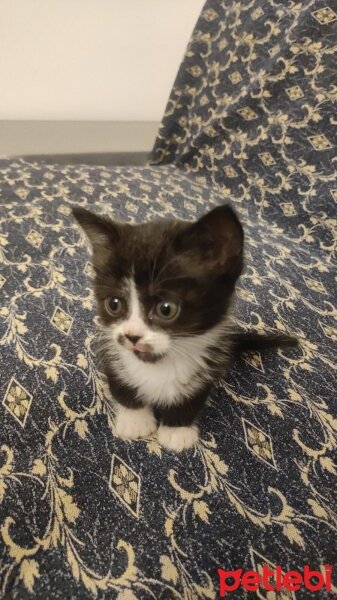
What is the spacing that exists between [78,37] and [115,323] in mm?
→ 2053

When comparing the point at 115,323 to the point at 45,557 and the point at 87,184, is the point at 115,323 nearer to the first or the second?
the point at 45,557

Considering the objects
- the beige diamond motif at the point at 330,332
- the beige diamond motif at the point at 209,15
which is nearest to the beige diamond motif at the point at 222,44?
the beige diamond motif at the point at 209,15

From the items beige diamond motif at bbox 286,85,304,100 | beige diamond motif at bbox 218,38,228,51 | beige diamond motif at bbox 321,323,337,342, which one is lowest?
beige diamond motif at bbox 321,323,337,342

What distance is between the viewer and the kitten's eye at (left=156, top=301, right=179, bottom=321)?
697 millimetres

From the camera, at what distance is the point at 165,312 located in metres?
0.70

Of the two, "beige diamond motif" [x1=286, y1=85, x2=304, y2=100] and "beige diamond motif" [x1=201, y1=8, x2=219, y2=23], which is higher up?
"beige diamond motif" [x1=201, y1=8, x2=219, y2=23]

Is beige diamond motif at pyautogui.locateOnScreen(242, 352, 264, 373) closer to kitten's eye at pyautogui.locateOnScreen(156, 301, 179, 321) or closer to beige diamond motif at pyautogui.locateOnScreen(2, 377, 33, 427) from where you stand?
kitten's eye at pyautogui.locateOnScreen(156, 301, 179, 321)

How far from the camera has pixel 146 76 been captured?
2355 millimetres

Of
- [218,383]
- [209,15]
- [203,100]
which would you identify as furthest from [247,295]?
[209,15]

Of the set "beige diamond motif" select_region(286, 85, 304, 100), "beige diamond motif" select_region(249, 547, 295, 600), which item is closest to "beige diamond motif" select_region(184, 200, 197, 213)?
"beige diamond motif" select_region(286, 85, 304, 100)

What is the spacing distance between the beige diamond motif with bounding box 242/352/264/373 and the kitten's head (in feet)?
1.07

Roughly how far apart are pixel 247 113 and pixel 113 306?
4.50 feet

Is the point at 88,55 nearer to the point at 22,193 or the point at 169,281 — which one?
the point at 22,193

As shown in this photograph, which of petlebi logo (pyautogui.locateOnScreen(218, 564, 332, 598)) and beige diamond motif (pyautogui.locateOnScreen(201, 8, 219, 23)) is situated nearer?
petlebi logo (pyautogui.locateOnScreen(218, 564, 332, 598))
